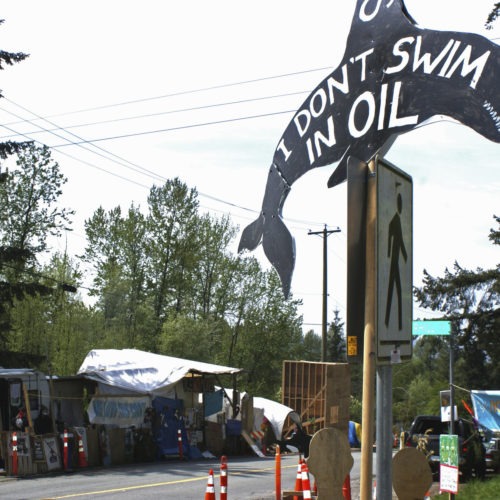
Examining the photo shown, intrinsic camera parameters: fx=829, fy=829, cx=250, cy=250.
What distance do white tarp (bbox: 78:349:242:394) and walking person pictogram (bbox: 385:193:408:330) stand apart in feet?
84.0

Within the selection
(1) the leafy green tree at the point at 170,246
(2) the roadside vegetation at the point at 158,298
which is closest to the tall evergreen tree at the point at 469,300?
(2) the roadside vegetation at the point at 158,298

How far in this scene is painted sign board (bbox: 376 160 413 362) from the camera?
364cm

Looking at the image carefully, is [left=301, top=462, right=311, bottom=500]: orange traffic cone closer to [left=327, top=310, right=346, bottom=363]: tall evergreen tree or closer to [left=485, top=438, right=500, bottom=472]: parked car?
[left=485, top=438, right=500, bottom=472]: parked car

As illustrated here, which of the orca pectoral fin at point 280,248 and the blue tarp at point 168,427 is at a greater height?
the orca pectoral fin at point 280,248

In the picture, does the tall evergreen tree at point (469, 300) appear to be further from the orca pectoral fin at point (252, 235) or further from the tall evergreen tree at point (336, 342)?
the tall evergreen tree at point (336, 342)

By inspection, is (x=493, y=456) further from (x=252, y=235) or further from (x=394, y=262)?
(x=394, y=262)

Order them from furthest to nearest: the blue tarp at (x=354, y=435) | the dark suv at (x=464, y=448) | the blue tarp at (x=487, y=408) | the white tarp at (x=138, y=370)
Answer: the blue tarp at (x=354, y=435) → the white tarp at (x=138, y=370) → the blue tarp at (x=487, y=408) → the dark suv at (x=464, y=448)

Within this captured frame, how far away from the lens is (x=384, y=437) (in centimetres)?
353

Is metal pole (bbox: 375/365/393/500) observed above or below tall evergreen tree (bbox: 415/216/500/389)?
below

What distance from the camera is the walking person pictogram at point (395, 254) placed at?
370cm

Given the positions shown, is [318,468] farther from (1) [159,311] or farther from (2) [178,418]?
(1) [159,311]

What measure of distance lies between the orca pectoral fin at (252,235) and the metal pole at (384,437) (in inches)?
78.8

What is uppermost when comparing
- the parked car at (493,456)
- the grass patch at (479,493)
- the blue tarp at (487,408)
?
the blue tarp at (487,408)

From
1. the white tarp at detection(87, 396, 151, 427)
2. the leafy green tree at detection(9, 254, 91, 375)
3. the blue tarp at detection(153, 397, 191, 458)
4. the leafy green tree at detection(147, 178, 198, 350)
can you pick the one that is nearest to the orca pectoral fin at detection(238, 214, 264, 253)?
the white tarp at detection(87, 396, 151, 427)
